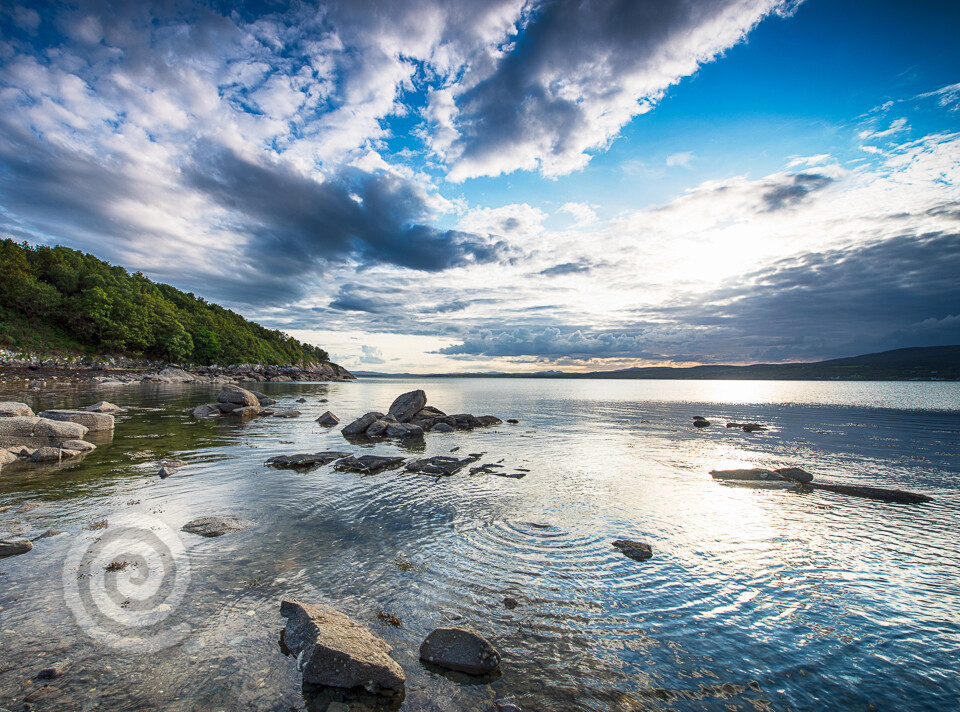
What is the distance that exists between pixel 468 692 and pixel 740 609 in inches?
248

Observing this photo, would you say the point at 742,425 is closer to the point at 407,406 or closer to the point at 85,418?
the point at 407,406

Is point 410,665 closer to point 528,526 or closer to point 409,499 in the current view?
point 528,526

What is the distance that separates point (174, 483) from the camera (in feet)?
51.6

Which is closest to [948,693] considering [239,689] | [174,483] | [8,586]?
[239,689]

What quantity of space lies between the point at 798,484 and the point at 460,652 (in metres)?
19.9

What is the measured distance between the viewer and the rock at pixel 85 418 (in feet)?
81.1

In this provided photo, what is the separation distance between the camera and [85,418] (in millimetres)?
25359

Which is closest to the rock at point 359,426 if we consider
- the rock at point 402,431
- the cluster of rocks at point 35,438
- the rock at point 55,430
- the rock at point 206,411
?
the rock at point 402,431

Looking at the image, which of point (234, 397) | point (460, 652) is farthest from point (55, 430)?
point (460, 652)

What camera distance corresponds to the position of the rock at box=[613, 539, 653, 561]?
34.7 ft

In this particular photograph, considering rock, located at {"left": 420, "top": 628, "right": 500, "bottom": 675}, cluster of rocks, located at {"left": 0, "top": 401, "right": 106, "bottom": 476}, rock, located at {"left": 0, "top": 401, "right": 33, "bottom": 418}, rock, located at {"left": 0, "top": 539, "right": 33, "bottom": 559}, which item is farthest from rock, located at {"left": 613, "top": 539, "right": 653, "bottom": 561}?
rock, located at {"left": 0, "top": 401, "right": 33, "bottom": 418}

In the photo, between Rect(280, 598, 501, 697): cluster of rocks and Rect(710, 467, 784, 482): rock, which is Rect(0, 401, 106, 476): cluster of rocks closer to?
Rect(280, 598, 501, 697): cluster of rocks

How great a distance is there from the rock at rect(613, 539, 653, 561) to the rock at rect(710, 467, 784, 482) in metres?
11.3

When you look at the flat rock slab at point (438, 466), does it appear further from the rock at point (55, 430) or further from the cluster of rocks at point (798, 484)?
the rock at point (55, 430)
